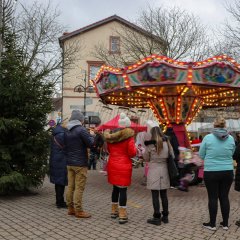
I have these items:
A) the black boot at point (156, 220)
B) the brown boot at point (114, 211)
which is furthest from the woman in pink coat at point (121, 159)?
the black boot at point (156, 220)

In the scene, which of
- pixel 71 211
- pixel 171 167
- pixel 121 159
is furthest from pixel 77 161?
pixel 171 167

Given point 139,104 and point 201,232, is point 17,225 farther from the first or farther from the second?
point 139,104

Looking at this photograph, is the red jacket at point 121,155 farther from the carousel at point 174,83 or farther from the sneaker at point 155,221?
the carousel at point 174,83

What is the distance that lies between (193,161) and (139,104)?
298 inches

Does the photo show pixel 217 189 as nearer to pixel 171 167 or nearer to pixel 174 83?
pixel 171 167

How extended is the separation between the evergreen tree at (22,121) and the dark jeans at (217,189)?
14.4 ft

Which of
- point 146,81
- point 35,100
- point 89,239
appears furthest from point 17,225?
point 146,81

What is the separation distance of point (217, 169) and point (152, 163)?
1.05 m

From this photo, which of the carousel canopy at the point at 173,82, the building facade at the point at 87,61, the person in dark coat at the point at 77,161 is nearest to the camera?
the person in dark coat at the point at 77,161

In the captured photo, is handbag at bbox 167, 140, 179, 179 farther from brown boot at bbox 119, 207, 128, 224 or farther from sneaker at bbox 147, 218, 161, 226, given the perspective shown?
brown boot at bbox 119, 207, 128, 224

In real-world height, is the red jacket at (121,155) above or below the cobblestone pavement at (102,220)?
above

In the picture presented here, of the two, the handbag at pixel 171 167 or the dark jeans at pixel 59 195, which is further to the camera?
the dark jeans at pixel 59 195

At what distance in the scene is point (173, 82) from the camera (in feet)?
32.4

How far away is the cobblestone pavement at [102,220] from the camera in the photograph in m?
5.54
